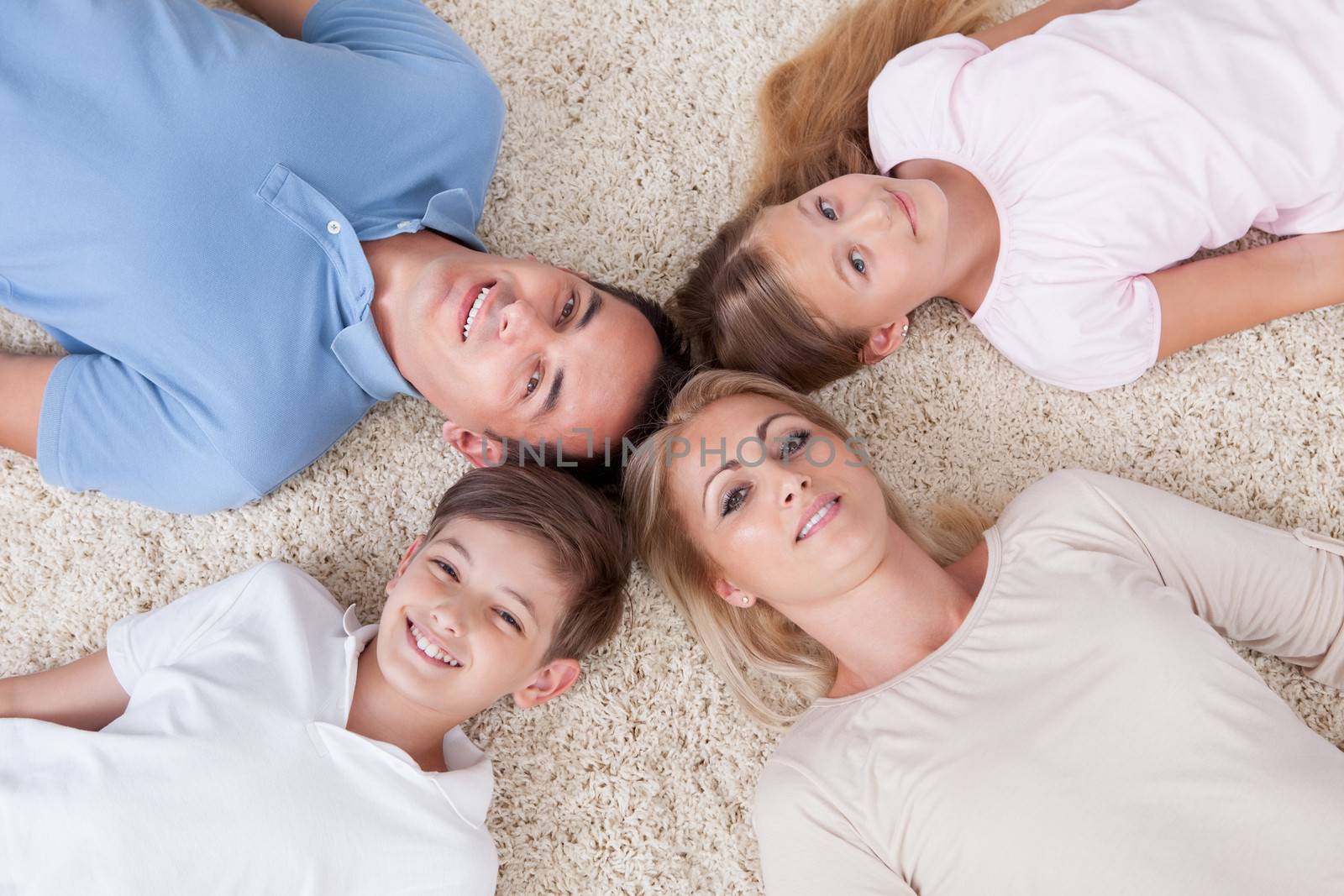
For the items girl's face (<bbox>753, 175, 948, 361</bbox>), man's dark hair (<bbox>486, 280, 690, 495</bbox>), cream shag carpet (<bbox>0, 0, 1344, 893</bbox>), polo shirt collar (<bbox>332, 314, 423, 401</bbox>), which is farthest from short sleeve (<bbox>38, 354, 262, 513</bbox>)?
girl's face (<bbox>753, 175, 948, 361</bbox>)

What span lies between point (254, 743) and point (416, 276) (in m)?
0.77

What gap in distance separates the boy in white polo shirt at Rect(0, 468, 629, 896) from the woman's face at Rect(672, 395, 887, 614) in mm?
225

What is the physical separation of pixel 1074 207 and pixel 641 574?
39.7 inches

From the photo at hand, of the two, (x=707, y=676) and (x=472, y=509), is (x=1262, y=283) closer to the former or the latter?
(x=707, y=676)

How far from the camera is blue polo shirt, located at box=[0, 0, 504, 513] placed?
1.40m

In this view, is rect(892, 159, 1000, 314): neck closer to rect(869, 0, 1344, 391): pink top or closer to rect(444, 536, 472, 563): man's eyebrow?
rect(869, 0, 1344, 391): pink top

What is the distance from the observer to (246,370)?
4.80 ft

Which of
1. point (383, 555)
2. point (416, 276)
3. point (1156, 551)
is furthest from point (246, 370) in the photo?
point (1156, 551)

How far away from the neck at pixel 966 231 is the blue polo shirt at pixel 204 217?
33.9 inches

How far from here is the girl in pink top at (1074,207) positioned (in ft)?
5.13

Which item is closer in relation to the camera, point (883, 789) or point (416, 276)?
point (883, 789)

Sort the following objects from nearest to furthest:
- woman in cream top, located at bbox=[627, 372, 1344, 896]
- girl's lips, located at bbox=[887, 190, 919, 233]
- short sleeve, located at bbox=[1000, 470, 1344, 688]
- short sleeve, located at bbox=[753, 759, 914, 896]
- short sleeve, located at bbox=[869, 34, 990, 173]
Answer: woman in cream top, located at bbox=[627, 372, 1344, 896]
short sleeve, located at bbox=[753, 759, 914, 896]
short sleeve, located at bbox=[1000, 470, 1344, 688]
girl's lips, located at bbox=[887, 190, 919, 233]
short sleeve, located at bbox=[869, 34, 990, 173]

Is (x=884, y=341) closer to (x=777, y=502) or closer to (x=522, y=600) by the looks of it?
(x=777, y=502)

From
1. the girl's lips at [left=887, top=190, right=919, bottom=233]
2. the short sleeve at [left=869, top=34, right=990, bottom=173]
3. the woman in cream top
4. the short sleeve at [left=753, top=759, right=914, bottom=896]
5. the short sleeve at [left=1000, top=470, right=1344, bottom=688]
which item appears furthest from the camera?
the short sleeve at [left=869, top=34, right=990, bottom=173]
